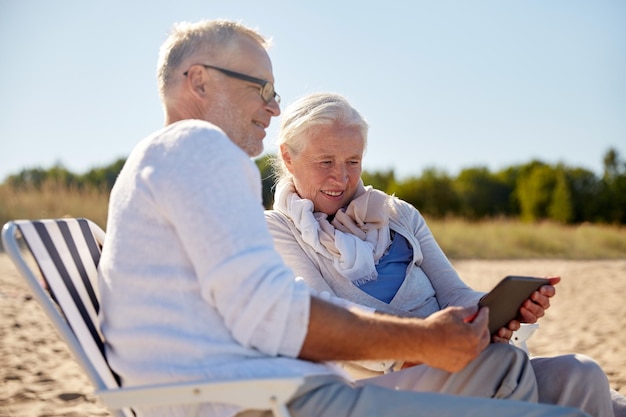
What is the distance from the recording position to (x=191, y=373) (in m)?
1.82

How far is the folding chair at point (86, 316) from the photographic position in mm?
1700

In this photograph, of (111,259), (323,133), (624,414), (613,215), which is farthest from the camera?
(613,215)

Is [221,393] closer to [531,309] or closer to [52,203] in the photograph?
[531,309]

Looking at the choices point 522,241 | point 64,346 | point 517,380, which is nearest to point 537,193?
point 522,241

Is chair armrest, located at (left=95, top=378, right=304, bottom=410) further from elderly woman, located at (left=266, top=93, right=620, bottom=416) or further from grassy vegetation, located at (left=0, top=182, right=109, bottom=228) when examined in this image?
grassy vegetation, located at (left=0, top=182, right=109, bottom=228)

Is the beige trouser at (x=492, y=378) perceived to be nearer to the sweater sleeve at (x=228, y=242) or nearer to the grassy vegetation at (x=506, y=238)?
the sweater sleeve at (x=228, y=242)

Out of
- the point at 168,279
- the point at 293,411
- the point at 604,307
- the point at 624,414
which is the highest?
the point at 168,279

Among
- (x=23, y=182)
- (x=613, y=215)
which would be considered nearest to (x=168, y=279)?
(x=23, y=182)

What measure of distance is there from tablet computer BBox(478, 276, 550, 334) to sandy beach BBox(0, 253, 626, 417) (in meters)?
2.67

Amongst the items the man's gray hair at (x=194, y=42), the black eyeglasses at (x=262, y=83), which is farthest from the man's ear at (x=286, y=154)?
the man's gray hair at (x=194, y=42)

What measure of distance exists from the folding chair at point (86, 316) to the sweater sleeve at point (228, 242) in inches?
6.1

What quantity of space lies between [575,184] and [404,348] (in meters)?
40.5

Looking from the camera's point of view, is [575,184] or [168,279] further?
[575,184]

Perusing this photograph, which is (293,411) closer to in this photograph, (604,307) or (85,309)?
(85,309)
